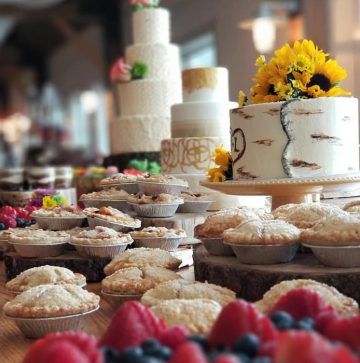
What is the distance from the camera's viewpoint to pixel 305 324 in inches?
36.7

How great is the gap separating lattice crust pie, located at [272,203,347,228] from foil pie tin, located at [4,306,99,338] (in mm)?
550

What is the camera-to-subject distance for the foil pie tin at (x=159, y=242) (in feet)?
6.34

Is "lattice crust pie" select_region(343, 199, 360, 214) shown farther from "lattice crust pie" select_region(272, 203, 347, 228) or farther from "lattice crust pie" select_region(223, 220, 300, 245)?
"lattice crust pie" select_region(223, 220, 300, 245)

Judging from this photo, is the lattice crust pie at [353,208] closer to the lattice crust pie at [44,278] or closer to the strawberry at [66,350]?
the lattice crust pie at [44,278]

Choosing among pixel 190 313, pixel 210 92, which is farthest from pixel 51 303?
pixel 210 92

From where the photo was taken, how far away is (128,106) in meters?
4.01

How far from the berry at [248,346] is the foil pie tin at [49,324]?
0.57 m

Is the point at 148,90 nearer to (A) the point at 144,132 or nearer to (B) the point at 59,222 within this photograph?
(A) the point at 144,132

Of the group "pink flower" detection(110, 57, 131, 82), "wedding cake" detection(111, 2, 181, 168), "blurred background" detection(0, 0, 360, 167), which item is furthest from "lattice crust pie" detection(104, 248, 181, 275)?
"pink flower" detection(110, 57, 131, 82)

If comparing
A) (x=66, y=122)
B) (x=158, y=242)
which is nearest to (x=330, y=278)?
(x=158, y=242)

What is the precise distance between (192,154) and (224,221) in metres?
1.09

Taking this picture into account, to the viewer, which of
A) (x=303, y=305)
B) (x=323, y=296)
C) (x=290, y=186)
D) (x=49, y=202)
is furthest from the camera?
(x=49, y=202)

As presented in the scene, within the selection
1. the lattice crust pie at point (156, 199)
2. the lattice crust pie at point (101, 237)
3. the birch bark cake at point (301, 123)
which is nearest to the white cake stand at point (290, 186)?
the birch bark cake at point (301, 123)

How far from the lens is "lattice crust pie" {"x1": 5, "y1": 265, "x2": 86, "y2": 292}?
1.56 metres
